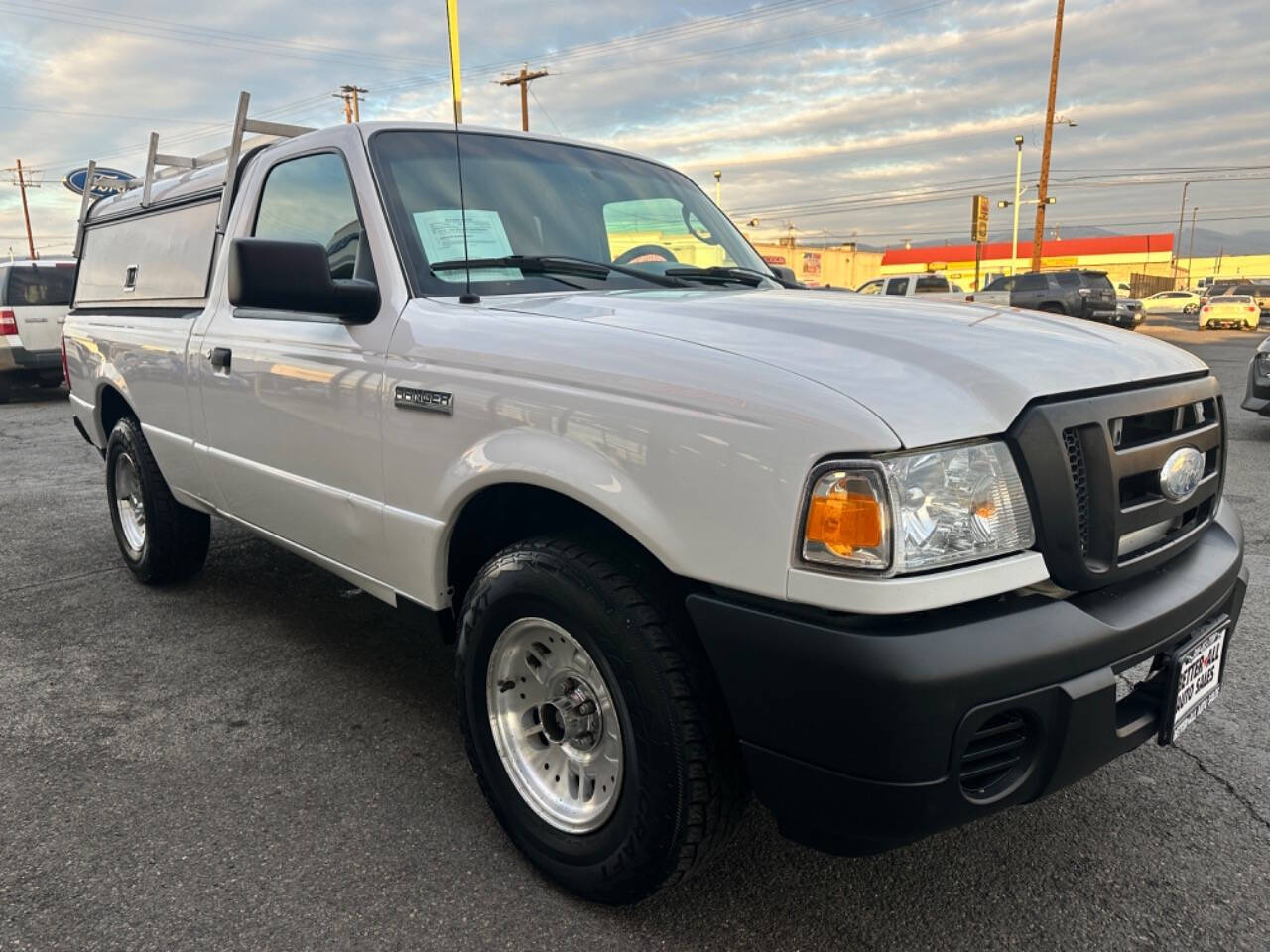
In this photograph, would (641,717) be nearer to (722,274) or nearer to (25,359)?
(722,274)

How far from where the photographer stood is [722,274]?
3160 mm

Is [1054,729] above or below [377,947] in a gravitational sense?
above

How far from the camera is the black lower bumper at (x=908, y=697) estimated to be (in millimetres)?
1590

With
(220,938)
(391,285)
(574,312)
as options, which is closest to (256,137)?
(391,285)

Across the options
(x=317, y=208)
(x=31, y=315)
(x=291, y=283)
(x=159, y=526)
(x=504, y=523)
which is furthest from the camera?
(x=31, y=315)

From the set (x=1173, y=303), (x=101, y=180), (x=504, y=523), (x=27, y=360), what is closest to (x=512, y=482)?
(x=504, y=523)

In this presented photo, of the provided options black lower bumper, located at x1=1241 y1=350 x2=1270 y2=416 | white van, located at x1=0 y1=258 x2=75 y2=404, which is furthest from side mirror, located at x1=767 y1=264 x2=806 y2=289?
white van, located at x1=0 y1=258 x2=75 y2=404

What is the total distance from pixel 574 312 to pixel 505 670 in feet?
3.00

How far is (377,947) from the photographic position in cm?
205

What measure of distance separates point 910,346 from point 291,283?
1.54 meters

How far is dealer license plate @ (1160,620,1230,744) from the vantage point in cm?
195

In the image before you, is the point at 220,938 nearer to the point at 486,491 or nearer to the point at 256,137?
the point at 486,491

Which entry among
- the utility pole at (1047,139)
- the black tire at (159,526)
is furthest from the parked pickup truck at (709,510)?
the utility pole at (1047,139)

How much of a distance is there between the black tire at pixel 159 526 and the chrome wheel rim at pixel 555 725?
256 centimetres
